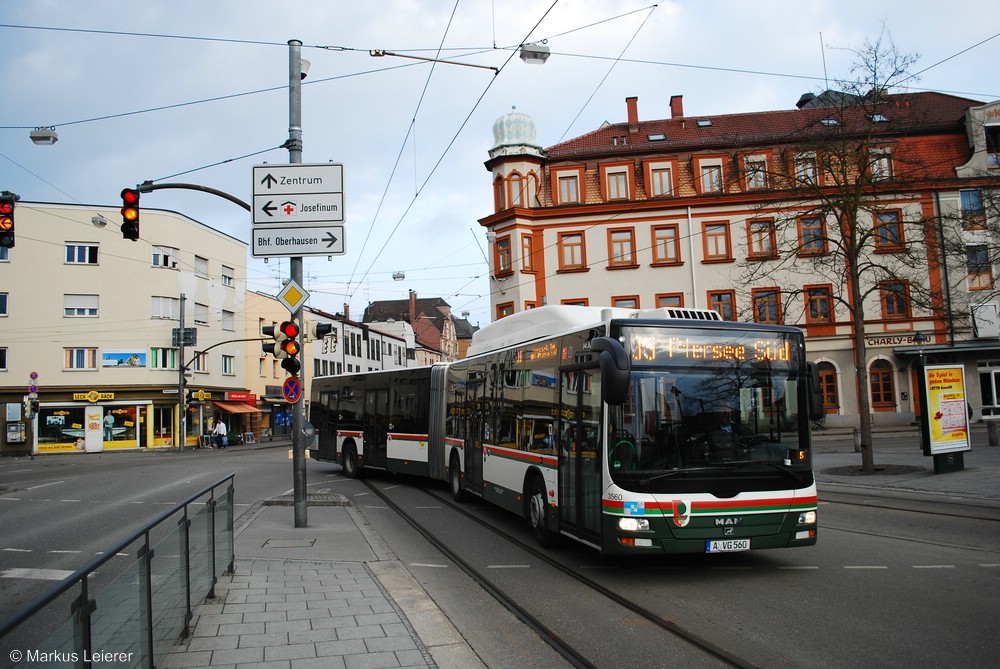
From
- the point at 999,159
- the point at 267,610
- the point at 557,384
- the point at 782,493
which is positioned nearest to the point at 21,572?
the point at 267,610

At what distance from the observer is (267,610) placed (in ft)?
22.2

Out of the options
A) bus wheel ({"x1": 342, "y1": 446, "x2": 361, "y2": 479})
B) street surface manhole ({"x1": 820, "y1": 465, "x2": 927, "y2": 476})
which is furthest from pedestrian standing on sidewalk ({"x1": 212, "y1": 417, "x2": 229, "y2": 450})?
street surface manhole ({"x1": 820, "y1": 465, "x2": 927, "y2": 476})

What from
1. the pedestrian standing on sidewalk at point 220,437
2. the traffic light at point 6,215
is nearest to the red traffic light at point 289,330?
the traffic light at point 6,215

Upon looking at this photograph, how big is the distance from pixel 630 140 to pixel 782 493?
3603 centimetres

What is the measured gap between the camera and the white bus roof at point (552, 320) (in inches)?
355

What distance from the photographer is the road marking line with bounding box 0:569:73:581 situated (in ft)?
29.7

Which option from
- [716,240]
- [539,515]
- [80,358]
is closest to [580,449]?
[539,515]

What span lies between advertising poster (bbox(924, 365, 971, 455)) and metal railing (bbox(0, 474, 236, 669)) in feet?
51.3

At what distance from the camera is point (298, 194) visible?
12266 millimetres

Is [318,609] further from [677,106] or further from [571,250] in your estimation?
[677,106]

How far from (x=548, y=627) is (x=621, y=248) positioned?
1369 inches

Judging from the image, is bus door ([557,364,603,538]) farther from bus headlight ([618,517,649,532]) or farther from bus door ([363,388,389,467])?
bus door ([363,388,389,467])

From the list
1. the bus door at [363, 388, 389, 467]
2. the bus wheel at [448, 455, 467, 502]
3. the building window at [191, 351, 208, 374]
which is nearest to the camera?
the bus wheel at [448, 455, 467, 502]

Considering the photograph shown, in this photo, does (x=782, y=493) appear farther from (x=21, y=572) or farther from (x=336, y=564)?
(x=21, y=572)
